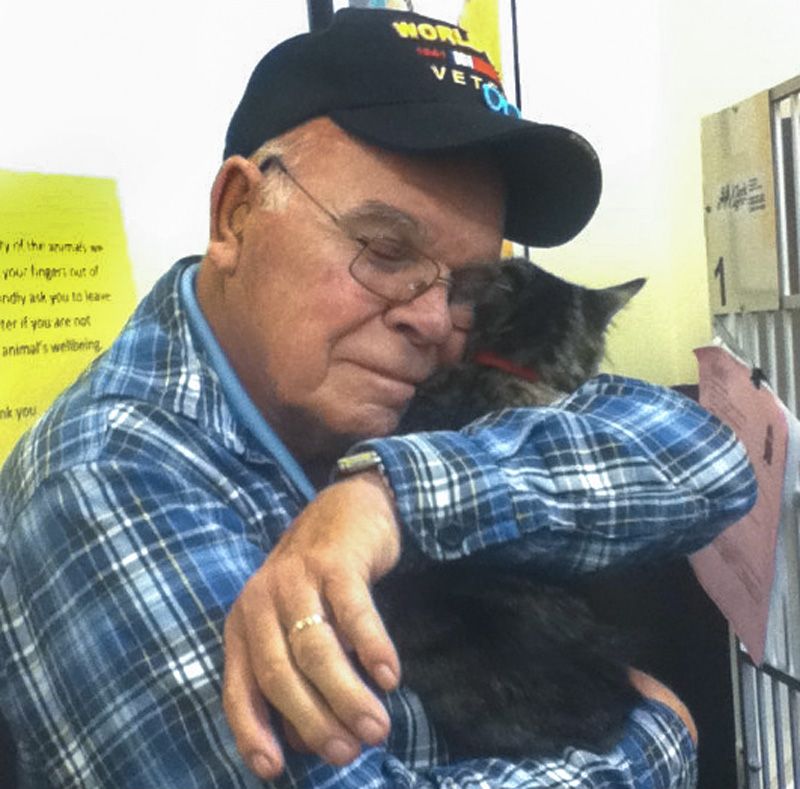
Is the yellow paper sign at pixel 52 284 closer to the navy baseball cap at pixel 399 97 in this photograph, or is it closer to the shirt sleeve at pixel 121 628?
the navy baseball cap at pixel 399 97

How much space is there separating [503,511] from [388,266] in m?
0.20

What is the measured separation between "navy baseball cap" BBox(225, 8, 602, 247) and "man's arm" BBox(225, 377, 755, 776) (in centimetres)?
20

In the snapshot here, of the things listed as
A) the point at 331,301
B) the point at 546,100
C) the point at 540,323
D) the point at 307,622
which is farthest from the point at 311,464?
the point at 546,100

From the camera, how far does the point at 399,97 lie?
722 millimetres

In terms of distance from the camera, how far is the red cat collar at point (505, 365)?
2.72 feet

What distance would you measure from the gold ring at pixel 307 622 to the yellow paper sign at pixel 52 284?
18.5 inches

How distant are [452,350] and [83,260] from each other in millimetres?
326

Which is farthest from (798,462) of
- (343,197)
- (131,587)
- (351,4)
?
(351,4)

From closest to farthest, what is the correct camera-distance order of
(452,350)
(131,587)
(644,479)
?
(131,587), (644,479), (452,350)

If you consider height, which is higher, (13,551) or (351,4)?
(351,4)

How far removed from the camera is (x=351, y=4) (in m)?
1.02

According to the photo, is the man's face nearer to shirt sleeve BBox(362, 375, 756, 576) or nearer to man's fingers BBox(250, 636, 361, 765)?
shirt sleeve BBox(362, 375, 756, 576)

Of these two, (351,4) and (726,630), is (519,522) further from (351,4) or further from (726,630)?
(351,4)

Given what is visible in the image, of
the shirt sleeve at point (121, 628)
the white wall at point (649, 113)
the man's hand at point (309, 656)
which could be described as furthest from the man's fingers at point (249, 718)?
the white wall at point (649, 113)
